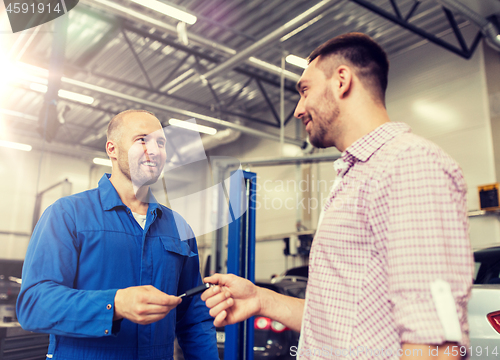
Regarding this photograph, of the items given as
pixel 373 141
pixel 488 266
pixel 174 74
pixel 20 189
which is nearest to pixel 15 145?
pixel 20 189

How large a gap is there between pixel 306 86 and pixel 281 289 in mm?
3076

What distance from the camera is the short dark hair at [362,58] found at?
1.16 metres

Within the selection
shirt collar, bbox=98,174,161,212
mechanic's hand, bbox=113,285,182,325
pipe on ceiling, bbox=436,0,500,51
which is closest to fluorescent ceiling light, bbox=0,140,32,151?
pipe on ceiling, bbox=436,0,500,51

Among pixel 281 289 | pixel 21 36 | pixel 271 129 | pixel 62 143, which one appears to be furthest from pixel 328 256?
pixel 62 143

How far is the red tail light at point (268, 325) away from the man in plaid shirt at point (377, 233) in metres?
2.60

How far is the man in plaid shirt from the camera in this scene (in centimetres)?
76

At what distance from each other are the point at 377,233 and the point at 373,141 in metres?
0.27

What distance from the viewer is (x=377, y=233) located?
882mm

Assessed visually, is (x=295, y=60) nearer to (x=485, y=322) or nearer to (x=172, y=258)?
(x=485, y=322)

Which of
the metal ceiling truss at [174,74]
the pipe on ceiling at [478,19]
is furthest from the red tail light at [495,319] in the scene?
the metal ceiling truss at [174,74]

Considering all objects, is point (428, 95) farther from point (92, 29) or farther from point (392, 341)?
point (392, 341)

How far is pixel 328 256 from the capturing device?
A: 0.98 metres

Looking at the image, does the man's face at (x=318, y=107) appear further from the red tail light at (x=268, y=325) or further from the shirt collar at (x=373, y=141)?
the red tail light at (x=268, y=325)

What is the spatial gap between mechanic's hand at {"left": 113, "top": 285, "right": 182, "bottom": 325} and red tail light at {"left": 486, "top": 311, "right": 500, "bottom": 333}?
1.60m
